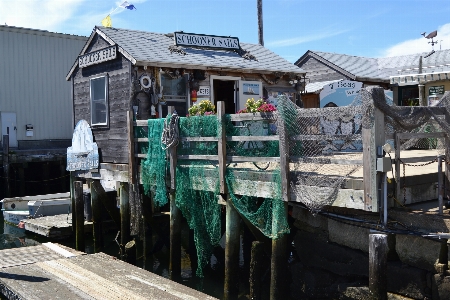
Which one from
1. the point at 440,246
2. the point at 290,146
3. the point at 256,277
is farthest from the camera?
the point at 256,277

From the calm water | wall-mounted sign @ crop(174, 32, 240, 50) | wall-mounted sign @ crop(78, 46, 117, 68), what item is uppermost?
wall-mounted sign @ crop(174, 32, 240, 50)

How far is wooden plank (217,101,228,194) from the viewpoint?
30.5 ft

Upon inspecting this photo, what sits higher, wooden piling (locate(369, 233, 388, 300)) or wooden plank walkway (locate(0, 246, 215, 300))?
wooden piling (locate(369, 233, 388, 300))

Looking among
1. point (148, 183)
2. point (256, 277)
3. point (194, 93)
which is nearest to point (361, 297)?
point (256, 277)

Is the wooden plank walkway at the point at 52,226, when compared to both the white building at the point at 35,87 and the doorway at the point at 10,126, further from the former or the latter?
the white building at the point at 35,87

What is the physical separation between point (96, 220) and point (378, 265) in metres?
9.84

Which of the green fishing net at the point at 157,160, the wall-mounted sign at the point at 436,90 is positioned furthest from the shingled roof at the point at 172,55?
the wall-mounted sign at the point at 436,90

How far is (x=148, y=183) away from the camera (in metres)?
11.7

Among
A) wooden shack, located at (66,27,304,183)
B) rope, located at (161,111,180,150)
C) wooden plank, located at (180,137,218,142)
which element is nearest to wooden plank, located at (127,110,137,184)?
wooden shack, located at (66,27,304,183)

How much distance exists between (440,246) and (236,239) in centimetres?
379

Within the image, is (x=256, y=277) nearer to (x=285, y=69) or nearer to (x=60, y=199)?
(x=285, y=69)

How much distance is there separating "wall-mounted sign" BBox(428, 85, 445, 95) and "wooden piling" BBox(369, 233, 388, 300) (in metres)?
11.6

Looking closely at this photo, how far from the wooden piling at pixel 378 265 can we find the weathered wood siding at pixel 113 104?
7.53 meters

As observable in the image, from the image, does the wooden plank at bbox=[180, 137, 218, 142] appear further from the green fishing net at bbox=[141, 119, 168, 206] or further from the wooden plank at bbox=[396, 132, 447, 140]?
the wooden plank at bbox=[396, 132, 447, 140]
